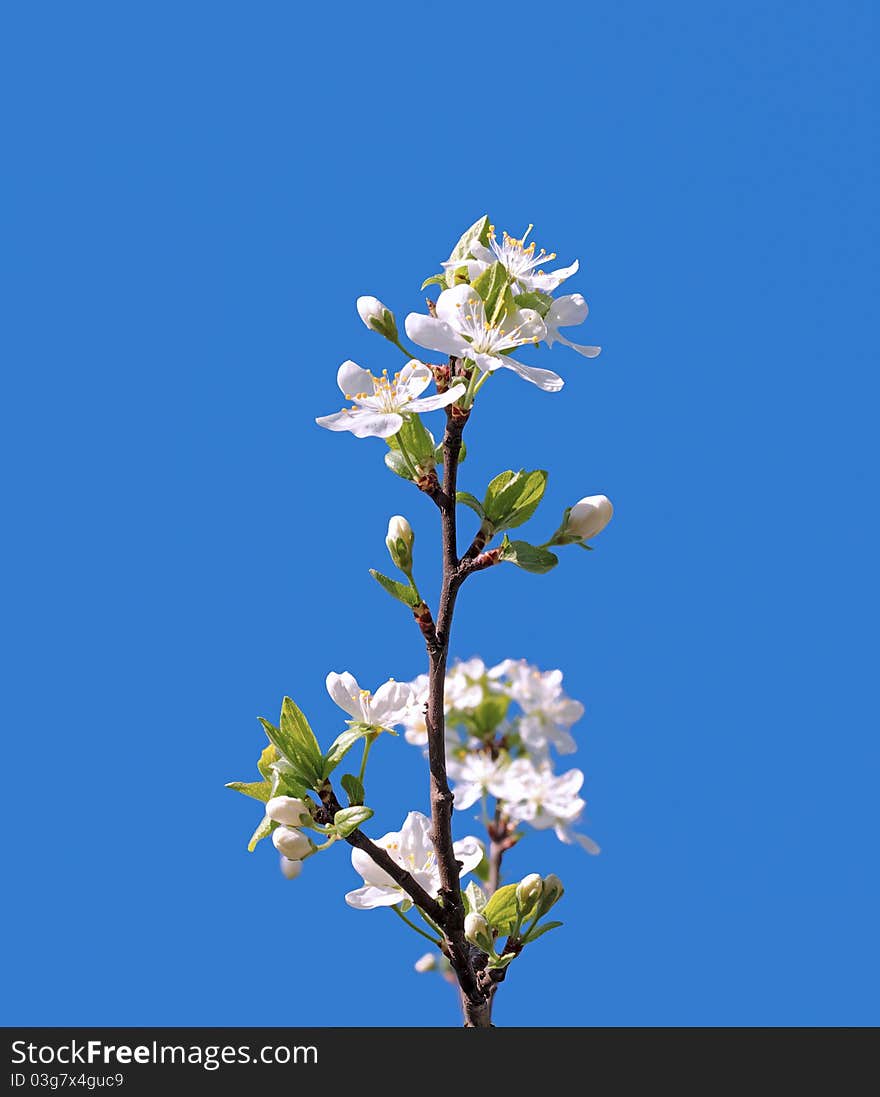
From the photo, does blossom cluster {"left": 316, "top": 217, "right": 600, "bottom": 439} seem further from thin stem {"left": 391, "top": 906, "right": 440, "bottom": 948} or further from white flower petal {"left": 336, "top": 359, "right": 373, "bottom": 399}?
thin stem {"left": 391, "top": 906, "right": 440, "bottom": 948}

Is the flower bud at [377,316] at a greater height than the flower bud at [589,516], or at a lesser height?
greater

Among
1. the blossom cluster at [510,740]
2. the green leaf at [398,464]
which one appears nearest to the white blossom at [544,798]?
the blossom cluster at [510,740]

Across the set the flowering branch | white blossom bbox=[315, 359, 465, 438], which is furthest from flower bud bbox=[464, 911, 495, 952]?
white blossom bbox=[315, 359, 465, 438]

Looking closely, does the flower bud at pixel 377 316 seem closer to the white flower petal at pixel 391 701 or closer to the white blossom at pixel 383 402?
the white blossom at pixel 383 402
